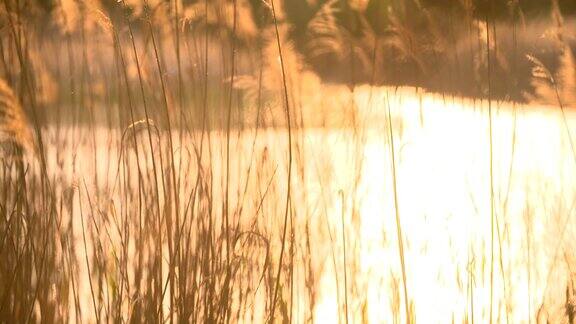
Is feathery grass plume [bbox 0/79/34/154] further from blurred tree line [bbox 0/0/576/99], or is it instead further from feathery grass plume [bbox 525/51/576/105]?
feathery grass plume [bbox 525/51/576/105]

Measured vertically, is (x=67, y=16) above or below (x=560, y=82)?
above

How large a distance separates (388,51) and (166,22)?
0.82 meters

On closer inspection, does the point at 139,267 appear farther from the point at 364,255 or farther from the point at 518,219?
the point at 518,219

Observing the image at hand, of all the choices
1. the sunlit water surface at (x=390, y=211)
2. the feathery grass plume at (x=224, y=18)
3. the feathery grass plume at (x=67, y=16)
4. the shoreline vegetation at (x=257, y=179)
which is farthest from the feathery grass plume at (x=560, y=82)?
the feathery grass plume at (x=67, y=16)

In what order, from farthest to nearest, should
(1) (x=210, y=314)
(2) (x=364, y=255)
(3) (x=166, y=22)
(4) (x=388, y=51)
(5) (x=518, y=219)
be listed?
(4) (x=388, y=51) → (5) (x=518, y=219) → (2) (x=364, y=255) → (3) (x=166, y=22) → (1) (x=210, y=314)

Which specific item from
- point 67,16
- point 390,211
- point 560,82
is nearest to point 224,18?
point 67,16

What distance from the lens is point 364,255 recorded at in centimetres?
227

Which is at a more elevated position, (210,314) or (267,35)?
(267,35)

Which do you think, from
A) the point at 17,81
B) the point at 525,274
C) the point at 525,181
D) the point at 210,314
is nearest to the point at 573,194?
the point at 525,181

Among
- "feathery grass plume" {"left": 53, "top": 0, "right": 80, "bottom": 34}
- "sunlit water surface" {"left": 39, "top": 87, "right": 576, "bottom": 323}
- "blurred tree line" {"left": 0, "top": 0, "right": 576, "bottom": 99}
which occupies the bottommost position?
"sunlit water surface" {"left": 39, "top": 87, "right": 576, "bottom": 323}

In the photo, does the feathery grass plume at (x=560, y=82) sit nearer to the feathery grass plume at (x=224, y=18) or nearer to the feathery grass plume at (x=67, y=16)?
the feathery grass plume at (x=224, y=18)

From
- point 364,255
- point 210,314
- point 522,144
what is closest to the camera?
point 210,314

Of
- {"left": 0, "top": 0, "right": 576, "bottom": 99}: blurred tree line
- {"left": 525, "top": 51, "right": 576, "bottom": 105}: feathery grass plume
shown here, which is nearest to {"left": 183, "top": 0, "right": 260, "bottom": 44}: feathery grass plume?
{"left": 0, "top": 0, "right": 576, "bottom": 99}: blurred tree line

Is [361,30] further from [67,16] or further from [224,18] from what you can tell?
[67,16]
